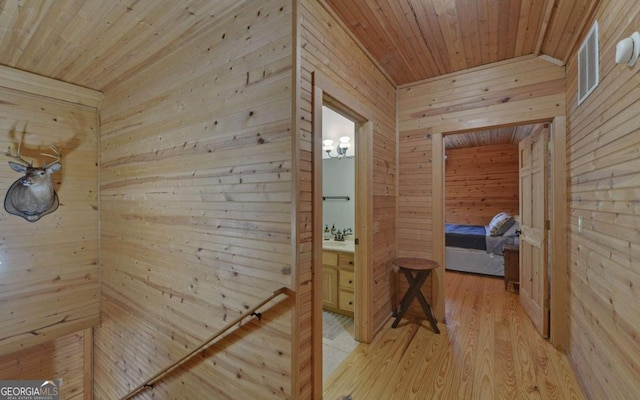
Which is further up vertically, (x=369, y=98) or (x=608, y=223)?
Answer: (x=369, y=98)

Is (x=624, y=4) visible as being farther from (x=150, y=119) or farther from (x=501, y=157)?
(x=501, y=157)

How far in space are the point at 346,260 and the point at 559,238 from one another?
2.03 metres

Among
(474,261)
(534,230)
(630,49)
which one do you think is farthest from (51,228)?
(474,261)

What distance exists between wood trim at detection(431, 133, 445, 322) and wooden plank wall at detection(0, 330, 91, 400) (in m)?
4.48

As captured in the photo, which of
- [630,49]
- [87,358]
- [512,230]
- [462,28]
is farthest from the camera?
[512,230]

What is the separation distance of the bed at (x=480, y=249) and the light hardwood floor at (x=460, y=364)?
153 centimetres

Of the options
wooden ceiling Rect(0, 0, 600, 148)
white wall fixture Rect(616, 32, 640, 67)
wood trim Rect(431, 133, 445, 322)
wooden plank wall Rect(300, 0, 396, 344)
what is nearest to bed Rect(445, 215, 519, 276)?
wood trim Rect(431, 133, 445, 322)

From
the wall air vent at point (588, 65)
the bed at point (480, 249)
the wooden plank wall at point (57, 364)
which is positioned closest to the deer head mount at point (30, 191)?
the wooden plank wall at point (57, 364)

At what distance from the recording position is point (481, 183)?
6.35 meters

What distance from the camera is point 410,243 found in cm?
308

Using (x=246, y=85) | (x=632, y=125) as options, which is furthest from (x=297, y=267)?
(x=632, y=125)

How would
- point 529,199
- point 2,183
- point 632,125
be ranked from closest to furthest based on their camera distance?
1. point 632,125
2. point 2,183
3. point 529,199

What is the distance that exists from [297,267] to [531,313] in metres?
2.90

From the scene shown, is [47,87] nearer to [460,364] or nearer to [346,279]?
[346,279]
